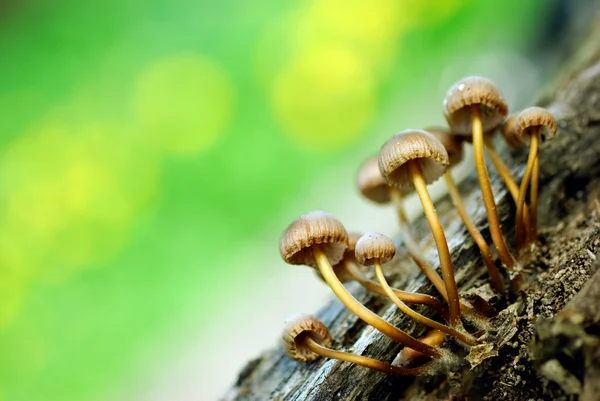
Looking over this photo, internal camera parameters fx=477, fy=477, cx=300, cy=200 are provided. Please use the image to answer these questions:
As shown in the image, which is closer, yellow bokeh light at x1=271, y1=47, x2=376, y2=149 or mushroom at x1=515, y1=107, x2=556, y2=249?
mushroom at x1=515, y1=107, x2=556, y2=249

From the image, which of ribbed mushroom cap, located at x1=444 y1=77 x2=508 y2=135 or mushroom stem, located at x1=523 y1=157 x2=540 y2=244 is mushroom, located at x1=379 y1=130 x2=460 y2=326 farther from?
mushroom stem, located at x1=523 y1=157 x2=540 y2=244

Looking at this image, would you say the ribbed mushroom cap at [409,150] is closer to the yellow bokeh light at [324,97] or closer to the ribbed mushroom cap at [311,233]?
the ribbed mushroom cap at [311,233]

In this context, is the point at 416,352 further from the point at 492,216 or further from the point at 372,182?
the point at 372,182

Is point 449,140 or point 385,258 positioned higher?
point 449,140

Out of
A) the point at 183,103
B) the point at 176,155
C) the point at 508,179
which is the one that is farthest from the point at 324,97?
the point at 508,179

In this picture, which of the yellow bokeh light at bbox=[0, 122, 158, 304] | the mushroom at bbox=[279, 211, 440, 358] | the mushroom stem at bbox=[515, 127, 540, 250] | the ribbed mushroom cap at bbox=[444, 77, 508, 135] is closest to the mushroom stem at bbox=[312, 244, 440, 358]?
the mushroom at bbox=[279, 211, 440, 358]

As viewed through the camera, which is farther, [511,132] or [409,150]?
[511,132]

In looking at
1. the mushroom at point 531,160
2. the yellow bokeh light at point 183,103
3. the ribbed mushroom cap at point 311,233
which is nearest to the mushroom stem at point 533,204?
the mushroom at point 531,160
